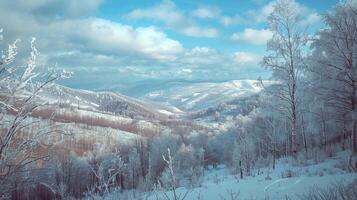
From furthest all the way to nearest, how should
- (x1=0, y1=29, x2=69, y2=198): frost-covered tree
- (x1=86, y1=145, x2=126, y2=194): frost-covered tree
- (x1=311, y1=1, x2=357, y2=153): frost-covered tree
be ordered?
1. (x1=311, y1=1, x2=357, y2=153): frost-covered tree
2. (x1=86, y1=145, x2=126, y2=194): frost-covered tree
3. (x1=0, y1=29, x2=69, y2=198): frost-covered tree

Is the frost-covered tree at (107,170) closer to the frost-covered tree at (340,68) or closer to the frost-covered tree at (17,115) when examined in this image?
the frost-covered tree at (17,115)

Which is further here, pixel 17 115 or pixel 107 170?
pixel 107 170

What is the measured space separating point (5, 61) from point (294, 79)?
15179 millimetres

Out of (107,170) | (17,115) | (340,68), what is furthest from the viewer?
(107,170)

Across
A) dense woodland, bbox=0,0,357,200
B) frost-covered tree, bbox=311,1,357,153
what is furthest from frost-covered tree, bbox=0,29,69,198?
frost-covered tree, bbox=311,1,357,153

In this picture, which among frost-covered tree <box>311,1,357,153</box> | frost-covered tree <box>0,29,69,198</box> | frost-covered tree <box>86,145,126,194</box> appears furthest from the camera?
frost-covered tree <box>311,1,357,153</box>

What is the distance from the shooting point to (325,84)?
64.1 feet

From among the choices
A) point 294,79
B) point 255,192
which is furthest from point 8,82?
point 294,79

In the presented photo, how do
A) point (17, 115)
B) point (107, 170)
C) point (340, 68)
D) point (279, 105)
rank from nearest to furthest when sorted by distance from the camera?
point (17, 115) < point (340, 68) < point (279, 105) < point (107, 170)

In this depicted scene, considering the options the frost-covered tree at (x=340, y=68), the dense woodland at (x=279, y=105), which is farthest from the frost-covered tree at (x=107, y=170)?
the frost-covered tree at (x=340, y=68)

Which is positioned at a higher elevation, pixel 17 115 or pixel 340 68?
pixel 340 68

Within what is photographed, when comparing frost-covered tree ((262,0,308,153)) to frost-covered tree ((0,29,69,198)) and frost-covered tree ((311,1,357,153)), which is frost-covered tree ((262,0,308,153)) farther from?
frost-covered tree ((0,29,69,198))

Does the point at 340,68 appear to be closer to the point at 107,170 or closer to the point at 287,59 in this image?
the point at 287,59

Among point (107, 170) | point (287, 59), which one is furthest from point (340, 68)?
point (107, 170)
